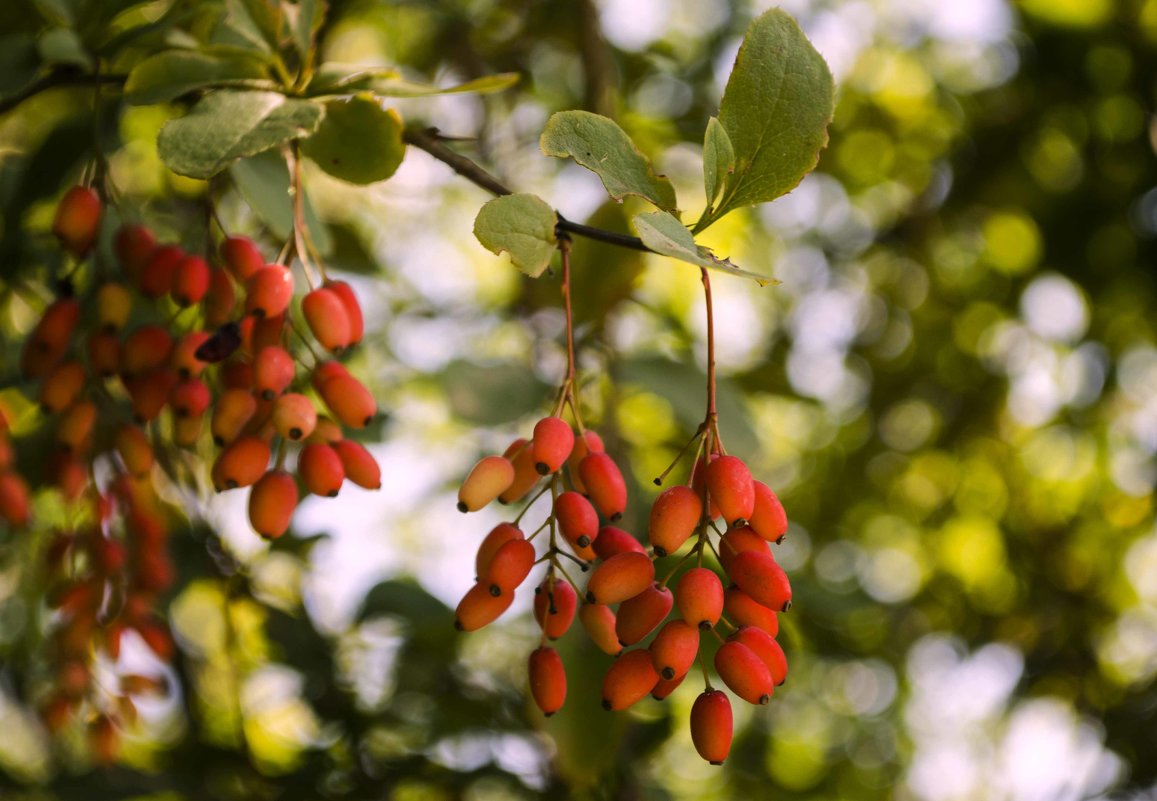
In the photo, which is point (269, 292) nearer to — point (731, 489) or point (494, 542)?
point (494, 542)

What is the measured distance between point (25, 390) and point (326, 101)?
3.17 ft

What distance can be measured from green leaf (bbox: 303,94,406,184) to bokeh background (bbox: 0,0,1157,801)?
902 mm

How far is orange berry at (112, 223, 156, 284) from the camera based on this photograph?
115 cm

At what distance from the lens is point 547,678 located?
91 centimetres

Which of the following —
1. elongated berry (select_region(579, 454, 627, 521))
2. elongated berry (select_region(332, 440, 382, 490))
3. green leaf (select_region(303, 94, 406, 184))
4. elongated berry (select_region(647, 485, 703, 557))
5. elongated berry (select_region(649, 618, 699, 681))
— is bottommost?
elongated berry (select_region(332, 440, 382, 490))

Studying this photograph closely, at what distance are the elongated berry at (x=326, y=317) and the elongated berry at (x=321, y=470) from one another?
9 cm

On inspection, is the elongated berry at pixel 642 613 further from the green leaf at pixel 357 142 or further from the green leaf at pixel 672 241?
the green leaf at pixel 357 142

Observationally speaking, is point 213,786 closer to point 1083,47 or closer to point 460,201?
point 460,201

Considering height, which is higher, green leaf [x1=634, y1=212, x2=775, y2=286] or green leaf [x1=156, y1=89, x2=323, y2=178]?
green leaf [x1=634, y1=212, x2=775, y2=286]

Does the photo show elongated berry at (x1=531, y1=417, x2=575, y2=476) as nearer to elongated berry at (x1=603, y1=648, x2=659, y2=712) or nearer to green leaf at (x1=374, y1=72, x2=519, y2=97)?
elongated berry at (x1=603, y1=648, x2=659, y2=712)

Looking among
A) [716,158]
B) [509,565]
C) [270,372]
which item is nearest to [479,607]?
[509,565]

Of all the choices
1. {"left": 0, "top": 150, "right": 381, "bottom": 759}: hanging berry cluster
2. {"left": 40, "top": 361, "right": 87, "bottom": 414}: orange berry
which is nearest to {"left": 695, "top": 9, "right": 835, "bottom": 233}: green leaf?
{"left": 0, "top": 150, "right": 381, "bottom": 759}: hanging berry cluster

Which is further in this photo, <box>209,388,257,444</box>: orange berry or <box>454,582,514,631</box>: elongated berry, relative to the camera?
<box>209,388,257,444</box>: orange berry

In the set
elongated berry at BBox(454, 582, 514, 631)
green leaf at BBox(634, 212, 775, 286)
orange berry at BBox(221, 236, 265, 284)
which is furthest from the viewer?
orange berry at BBox(221, 236, 265, 284)
